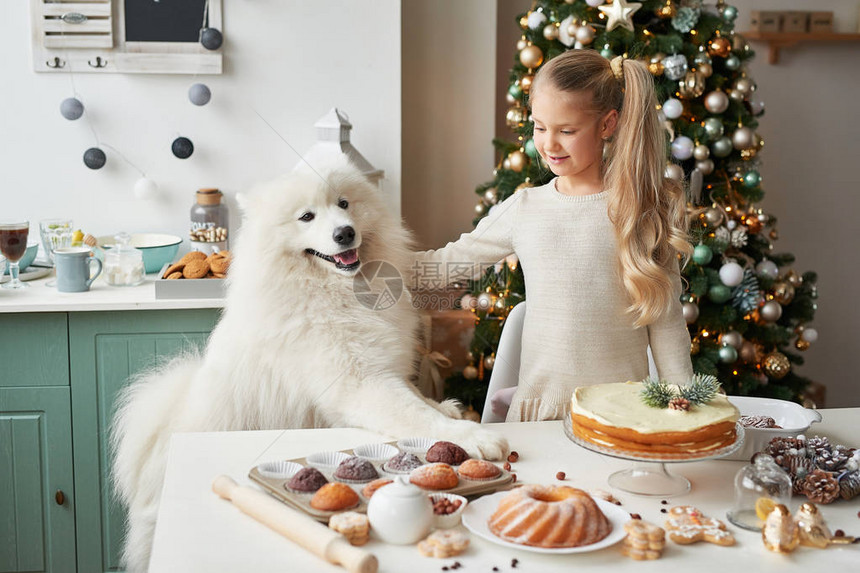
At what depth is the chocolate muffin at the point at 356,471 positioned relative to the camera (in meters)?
1.39

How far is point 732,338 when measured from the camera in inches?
113

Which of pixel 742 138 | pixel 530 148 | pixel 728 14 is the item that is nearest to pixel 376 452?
pixel 530 148

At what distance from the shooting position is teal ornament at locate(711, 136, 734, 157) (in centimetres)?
281

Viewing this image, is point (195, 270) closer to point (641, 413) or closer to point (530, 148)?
point (530, 148)

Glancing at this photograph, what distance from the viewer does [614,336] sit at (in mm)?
1921

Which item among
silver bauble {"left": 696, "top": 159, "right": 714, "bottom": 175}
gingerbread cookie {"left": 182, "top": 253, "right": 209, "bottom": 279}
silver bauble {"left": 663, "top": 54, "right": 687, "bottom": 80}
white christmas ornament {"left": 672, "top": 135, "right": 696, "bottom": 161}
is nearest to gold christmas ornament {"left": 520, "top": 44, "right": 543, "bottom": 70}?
silver bauble {"left": 663, "top": 54, "right": 687, "bottom": 80}

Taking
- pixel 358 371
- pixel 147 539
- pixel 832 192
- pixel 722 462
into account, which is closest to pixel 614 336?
pixel 722 462

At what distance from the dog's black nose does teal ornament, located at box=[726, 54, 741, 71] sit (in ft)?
5.33

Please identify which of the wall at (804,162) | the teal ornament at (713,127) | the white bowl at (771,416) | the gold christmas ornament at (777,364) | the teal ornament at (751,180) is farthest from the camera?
the wall at (804,162)

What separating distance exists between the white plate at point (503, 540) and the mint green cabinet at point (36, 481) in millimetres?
1656

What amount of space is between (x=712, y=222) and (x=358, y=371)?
1.50 metres

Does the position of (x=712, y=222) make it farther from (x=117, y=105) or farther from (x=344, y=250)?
(x=117, y=105)

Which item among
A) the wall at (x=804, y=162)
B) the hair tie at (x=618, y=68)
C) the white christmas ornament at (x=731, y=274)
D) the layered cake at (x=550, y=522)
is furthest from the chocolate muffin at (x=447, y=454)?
the wall at (x=804, y=162)

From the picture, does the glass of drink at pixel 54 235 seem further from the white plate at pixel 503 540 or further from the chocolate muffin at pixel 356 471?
the white plate at pixel 503 540
